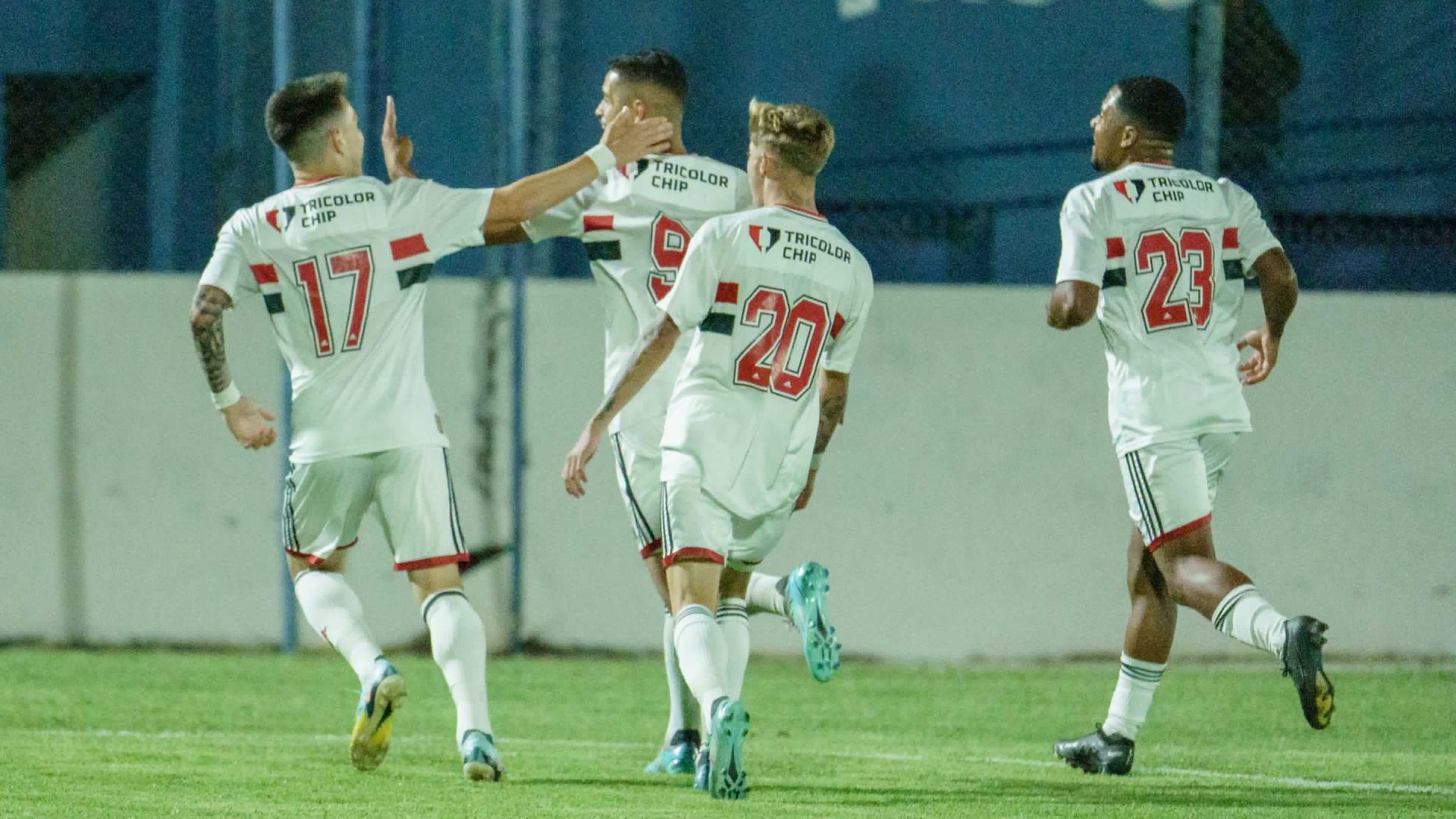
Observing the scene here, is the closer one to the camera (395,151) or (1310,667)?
(1310,667)

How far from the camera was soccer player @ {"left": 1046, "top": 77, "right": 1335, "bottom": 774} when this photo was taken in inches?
211

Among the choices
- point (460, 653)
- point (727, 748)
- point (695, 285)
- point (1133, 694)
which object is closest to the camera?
point (727, 748)

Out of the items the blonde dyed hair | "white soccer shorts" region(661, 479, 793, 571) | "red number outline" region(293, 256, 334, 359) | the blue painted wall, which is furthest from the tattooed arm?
the blue painted wall

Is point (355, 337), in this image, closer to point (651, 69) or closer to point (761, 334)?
point (761, 334)

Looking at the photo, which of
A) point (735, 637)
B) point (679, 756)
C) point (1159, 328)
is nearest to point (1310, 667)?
point (1159, 328)

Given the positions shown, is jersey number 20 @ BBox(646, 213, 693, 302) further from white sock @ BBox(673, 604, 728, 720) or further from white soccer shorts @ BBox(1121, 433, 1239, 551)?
white soccer shorts @ BBox(1121, 433, 1239, 551)

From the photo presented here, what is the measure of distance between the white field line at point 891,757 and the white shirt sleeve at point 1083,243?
1.51 m

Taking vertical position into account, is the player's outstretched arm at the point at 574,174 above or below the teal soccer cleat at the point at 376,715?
above

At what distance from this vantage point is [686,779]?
17.7 feet

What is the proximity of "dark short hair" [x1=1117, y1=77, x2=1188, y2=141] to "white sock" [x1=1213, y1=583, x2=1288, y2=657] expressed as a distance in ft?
4.45

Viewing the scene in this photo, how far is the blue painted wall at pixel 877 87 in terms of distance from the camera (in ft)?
29.9

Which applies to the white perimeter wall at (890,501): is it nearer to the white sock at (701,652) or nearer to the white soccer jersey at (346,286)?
the white soccer jersey at (346,286)

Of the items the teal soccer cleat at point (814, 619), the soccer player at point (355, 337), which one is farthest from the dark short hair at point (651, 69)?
the teal soccer cleat at point (814, 619)

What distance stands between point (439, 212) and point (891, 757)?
2.24 metres
